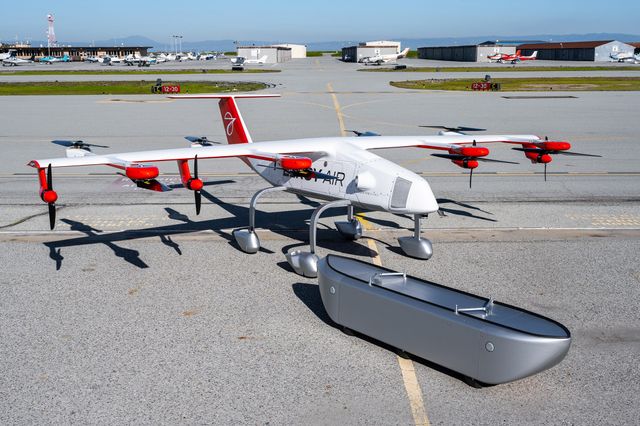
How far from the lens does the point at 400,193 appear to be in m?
16.2

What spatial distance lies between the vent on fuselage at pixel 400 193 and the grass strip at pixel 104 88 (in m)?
58.2

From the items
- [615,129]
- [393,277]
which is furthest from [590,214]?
[615,129]

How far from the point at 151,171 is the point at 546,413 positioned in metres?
10.3

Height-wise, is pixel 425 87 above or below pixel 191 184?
above

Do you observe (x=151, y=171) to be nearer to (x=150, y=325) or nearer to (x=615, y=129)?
(x=150, y=325)

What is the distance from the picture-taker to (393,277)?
44.5ft

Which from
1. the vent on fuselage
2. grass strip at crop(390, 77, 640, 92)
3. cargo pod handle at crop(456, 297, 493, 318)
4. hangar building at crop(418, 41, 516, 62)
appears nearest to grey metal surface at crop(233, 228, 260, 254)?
the vent on fuselage

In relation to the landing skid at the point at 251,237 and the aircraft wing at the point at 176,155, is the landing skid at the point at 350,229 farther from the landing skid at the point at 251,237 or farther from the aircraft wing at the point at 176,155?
the aircraft wing at the point at 176,155

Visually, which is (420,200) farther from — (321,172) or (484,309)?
(484,309)

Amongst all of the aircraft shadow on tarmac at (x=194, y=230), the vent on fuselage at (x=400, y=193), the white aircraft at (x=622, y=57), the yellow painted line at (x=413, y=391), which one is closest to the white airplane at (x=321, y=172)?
the vent on fuselage at (x=400, y=193)

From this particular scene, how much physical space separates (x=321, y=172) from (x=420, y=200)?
136 inches

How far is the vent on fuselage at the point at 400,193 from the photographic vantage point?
1614cm

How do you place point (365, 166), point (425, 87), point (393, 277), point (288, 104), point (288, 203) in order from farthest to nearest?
1. point (425, 87)
2. point (288, 104)
3. point (288, 203)
4. point (365, 166)
5. point (393, 277)

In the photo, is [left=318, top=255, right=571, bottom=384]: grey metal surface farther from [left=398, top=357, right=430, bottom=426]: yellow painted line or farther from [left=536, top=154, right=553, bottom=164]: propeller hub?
[left=536, top=154, right=553, bottom=164]: propeller hub
